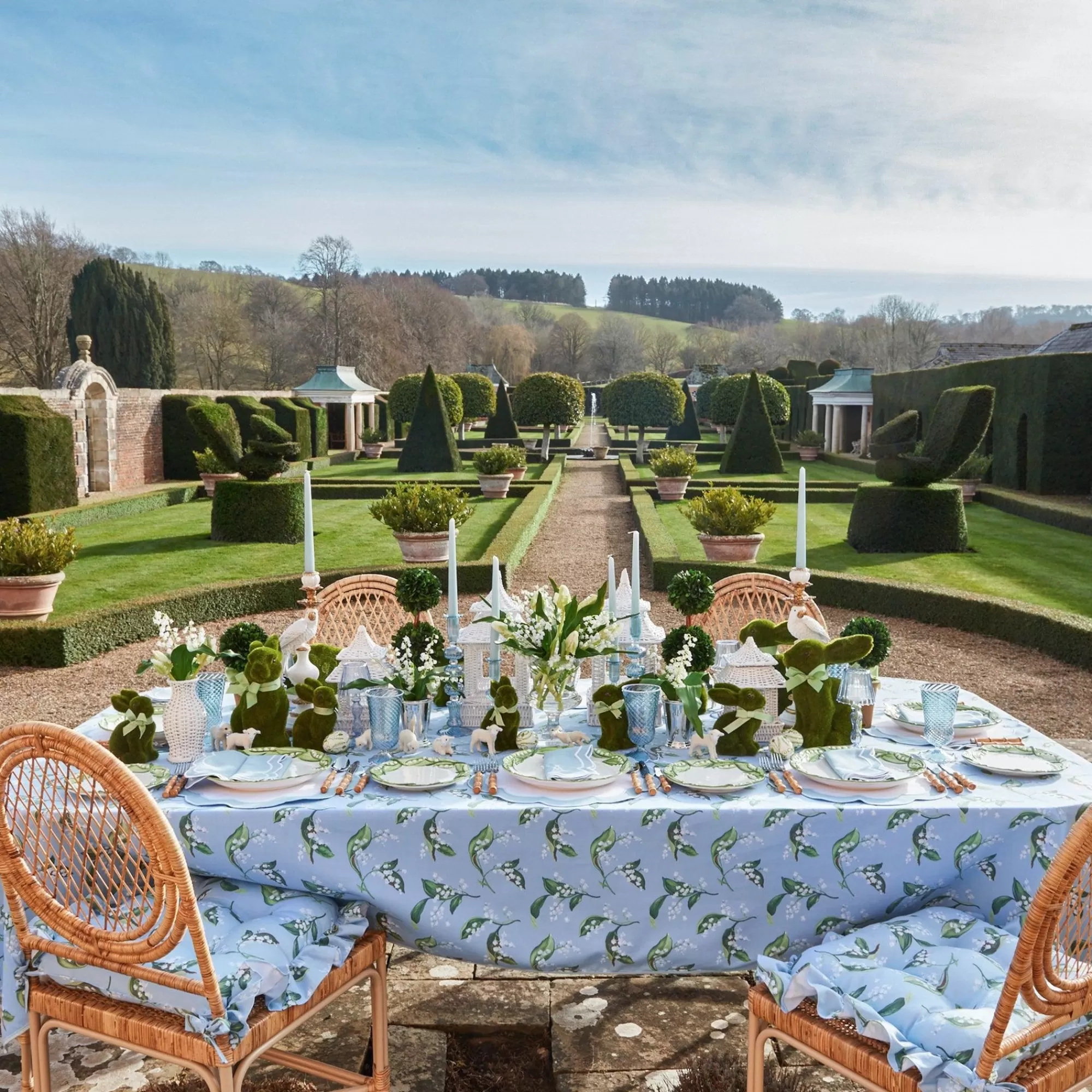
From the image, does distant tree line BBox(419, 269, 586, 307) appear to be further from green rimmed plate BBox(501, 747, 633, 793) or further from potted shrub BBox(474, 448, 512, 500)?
green rimmed plate BBox(501, 747, 633, 793)

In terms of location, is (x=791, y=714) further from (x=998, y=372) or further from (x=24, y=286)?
(x=24, y=286)

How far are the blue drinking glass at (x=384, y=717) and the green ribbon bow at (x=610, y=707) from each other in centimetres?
65

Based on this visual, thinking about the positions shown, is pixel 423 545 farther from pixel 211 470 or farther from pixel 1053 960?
pixel 211 470

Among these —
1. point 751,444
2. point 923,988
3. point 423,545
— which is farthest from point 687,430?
point 923,988

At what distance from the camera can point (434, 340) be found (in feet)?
214

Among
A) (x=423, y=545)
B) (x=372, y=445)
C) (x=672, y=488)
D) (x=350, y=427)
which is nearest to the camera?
(x=423, y=545)

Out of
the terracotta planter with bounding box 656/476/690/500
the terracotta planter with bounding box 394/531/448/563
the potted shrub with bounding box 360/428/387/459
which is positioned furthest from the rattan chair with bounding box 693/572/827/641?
the potted shrub with bounding box 360/428/387/459

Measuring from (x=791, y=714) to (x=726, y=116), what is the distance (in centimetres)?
922

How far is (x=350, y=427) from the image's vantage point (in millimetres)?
33750

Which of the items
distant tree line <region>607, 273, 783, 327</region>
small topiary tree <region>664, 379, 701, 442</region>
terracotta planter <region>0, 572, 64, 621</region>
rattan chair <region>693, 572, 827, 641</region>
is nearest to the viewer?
rattan chair <region>693, 572, 827, 641</region>

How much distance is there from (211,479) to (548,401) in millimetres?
13515

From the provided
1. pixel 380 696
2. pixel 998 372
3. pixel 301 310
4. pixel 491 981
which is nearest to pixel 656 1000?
pixel 491 981

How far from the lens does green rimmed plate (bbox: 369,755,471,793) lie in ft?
8.99

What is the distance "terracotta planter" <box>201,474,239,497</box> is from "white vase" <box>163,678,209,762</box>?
17.1m
